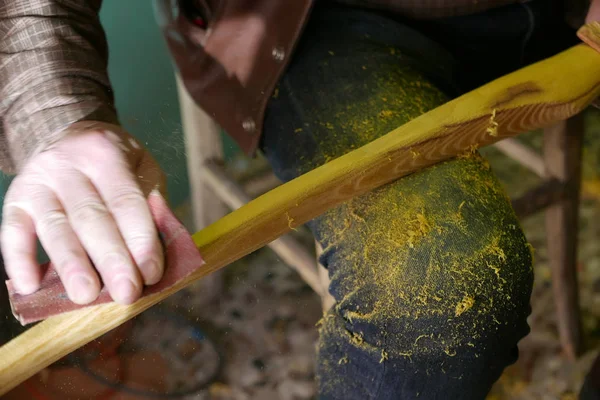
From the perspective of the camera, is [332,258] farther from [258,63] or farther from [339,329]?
[258,63]

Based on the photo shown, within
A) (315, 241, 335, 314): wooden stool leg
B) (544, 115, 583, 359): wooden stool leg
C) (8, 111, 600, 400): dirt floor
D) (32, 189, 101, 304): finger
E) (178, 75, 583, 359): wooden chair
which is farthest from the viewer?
(544, 115, 583, 359): wooden stool leg

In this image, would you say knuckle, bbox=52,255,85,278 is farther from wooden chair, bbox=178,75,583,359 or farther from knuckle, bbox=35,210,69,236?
wooden chair, bbox=178,75,583,359

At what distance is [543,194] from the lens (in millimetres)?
846

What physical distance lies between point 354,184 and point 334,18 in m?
0.29

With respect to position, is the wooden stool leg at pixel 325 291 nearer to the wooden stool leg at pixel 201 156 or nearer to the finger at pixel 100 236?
the wooden stool leg at pixel 201 156

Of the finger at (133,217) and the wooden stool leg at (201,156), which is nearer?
the finger at (133,217)

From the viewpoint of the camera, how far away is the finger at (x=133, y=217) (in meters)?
0.37

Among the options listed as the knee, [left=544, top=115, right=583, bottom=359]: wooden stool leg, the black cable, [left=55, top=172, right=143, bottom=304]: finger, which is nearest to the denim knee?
the knee

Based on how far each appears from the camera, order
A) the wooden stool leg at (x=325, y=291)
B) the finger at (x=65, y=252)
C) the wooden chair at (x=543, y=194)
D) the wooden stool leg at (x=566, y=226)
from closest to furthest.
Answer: the finger at (x=65, y=252) → the wooden stool leg at (x=325, y=291) → the wooden chair at (x=543, y=194) → the wooden stool leg at (x=566, y=226)

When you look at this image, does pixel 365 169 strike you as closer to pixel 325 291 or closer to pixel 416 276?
pixel 416 276

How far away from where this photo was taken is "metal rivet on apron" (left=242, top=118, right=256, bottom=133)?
2.11 ft

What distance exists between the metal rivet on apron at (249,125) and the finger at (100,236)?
0.27 m

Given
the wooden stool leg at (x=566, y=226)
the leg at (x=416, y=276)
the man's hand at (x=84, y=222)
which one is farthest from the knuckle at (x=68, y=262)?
the wooden stool leg at (x=566, y=226)

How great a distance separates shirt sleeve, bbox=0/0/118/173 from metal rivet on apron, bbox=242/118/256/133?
179 millimetres
